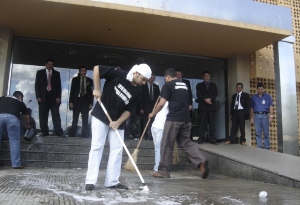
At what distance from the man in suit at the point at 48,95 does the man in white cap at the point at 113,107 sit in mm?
4290

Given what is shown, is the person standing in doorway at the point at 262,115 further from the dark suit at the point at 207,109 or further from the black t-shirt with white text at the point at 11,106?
the black t-shirt with white text at the point at 11,106

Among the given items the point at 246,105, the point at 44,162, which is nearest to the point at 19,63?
the point at 44,162

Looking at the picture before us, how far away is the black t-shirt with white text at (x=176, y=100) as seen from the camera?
19.5ft

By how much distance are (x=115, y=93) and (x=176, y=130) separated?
1.98 m

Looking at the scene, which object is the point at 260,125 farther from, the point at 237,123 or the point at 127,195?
the point at 127,195

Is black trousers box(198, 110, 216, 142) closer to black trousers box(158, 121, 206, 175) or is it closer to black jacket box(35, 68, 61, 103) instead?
black trousers box(158, 121, 206, 175)

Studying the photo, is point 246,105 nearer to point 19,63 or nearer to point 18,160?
point 18,160

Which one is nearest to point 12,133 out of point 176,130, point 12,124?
point 12,124

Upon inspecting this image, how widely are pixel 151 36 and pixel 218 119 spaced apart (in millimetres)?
3726

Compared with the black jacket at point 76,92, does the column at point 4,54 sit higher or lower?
higher

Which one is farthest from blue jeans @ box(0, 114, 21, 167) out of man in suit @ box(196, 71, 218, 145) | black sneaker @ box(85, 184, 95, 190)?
man in suit @ box(196, 71, 218, 145)

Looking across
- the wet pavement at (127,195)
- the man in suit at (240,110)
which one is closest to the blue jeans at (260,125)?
the man in suit at (240,110)

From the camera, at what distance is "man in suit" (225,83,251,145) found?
354 inches

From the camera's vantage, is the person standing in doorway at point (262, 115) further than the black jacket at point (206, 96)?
No
